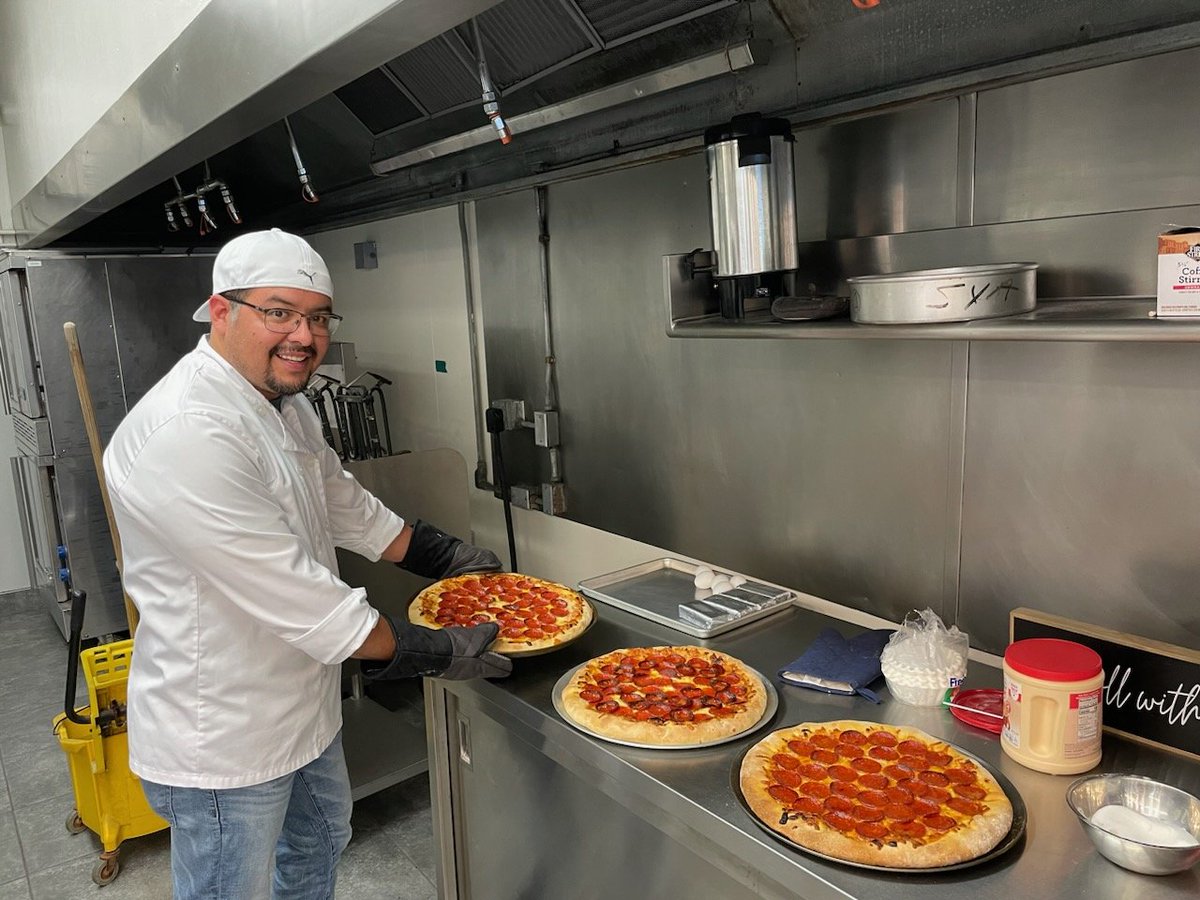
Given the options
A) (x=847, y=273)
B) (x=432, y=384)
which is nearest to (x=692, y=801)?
(x=847, y=273)

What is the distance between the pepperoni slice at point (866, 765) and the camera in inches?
55.6

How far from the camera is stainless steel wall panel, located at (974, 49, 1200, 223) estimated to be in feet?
4.61

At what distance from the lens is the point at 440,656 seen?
176 cm

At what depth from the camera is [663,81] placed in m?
2.04

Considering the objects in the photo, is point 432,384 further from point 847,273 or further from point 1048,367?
point 1048,367

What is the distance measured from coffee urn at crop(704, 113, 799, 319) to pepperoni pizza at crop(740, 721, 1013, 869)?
0.91 meters

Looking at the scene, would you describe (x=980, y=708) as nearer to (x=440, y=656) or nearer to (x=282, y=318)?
(x=440, y=656)

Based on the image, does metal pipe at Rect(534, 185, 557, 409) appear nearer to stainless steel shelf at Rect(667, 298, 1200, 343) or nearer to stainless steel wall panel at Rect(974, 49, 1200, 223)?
stainless steel shelf at Rect(667, 298, 1200, 343)

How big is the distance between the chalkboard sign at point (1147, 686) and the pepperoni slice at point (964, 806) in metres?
0.38

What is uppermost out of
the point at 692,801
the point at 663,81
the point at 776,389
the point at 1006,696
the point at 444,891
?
the point at 663,81

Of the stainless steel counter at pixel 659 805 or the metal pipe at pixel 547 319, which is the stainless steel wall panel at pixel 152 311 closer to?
the metal pipe at pixel 547 319

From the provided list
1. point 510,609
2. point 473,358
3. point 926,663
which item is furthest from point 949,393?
point 473,358

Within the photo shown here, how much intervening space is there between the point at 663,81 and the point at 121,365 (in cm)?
345

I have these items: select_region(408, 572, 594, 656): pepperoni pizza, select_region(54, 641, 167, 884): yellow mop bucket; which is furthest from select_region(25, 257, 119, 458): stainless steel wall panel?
select_region(408, 572, 594, 656): pepperoni pizza
